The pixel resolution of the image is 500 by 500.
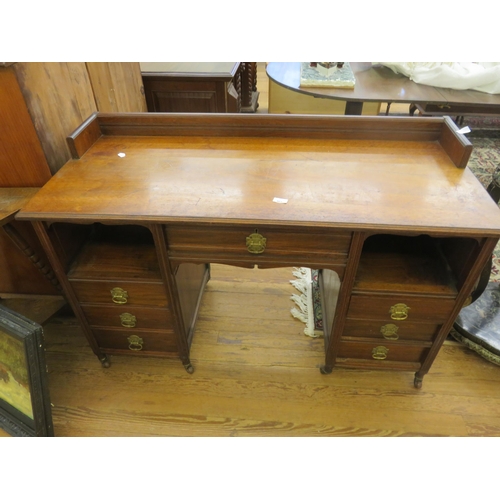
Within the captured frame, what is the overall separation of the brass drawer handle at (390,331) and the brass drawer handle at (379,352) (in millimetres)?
65

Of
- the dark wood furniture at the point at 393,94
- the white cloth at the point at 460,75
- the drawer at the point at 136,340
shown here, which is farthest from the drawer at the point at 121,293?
the white cloth at the point at 460,75

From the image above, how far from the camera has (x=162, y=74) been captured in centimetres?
229

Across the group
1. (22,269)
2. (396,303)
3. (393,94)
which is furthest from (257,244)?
(393,94)

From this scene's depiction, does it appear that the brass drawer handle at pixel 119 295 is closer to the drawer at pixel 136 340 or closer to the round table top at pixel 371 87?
the drawer at pixel 136 340

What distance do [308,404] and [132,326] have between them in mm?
771

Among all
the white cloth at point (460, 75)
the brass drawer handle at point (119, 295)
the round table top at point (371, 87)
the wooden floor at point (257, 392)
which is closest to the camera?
the brass drawer handle at point (119, 295)

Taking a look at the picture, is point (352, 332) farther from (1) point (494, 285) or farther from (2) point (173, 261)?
(1) point (494, 285)

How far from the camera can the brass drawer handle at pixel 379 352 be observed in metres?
1.42

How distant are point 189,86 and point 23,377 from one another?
6.08 feet

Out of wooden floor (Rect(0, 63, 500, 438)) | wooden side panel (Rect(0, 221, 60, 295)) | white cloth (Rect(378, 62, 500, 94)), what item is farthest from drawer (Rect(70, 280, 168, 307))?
white cloth (Rect(378, 62, 500, 94))

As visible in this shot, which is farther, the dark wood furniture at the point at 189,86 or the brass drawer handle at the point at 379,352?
the dark wood furniture at the point at 189,86

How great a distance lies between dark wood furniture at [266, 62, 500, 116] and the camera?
7.54 ft

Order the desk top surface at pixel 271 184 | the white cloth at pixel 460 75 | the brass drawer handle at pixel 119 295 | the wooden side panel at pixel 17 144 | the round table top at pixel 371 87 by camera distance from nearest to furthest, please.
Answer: the desk top surface at pixel 271 184
the wooden side panel at pixel 17 144
the brass drawer handle at pixel 119 295
the round table top at pixel 371 87
the white cloth at pixel 460 75

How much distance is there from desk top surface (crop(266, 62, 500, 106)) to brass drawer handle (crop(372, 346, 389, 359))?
1.54 m
